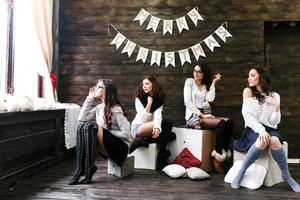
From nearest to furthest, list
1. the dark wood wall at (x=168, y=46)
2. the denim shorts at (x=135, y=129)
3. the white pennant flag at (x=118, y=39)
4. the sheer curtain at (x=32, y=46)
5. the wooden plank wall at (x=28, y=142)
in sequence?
the wooden plank wall at (x=28, y=142), the denim shorts at (x=135, y=129), the sheer curtain at (x=32, y=46), the dark wood wall at (x=168, y=46), the white pennant flag at (x=118, y=39)

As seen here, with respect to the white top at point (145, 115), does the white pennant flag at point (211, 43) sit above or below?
above

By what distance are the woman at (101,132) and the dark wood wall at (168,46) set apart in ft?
4.35

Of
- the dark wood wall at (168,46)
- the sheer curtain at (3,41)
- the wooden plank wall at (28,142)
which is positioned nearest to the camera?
the wooden plank wall at (28,142)

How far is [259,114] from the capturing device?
9.55ft

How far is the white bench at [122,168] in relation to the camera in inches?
122

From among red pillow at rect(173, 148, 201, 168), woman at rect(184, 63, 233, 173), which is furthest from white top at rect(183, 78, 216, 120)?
red pillow at rect(173, 148, 201, 168)

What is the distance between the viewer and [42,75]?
4160mm

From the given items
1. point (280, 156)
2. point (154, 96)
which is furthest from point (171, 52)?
point (280, 156)

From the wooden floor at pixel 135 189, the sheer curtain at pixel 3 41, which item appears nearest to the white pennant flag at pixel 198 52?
the wooden floor at pixel 135 189

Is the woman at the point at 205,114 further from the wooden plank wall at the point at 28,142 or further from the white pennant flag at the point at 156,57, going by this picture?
the wooden plank wall at the point at 28,142

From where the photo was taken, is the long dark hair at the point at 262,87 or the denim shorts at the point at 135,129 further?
Answer: the denim shorts at the point at 135,129

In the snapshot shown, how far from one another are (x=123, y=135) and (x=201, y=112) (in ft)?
3.69

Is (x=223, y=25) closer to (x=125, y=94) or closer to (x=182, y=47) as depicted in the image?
(x=182, y=47)

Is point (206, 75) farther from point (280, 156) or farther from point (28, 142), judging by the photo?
point (28, 142)
